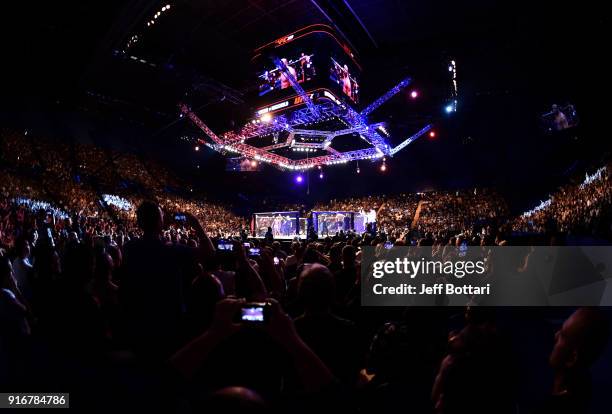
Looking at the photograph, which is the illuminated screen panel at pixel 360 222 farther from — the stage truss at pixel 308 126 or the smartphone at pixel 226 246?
the smartphone at pixel 226 246

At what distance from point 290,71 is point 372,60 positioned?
4823 mm

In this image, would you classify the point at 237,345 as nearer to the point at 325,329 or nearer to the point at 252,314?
the point at 252,314

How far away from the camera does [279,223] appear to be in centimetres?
2438

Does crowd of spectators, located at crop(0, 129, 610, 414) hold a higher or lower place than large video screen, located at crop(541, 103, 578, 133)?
lower

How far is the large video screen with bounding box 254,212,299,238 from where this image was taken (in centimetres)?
2383

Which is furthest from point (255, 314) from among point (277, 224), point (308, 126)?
point (308, 126)

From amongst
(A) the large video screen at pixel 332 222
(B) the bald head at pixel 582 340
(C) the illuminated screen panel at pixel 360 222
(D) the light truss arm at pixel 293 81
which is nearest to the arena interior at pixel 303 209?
(B) the bald head at pixel 582 340

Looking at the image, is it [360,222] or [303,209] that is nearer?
[360,222]

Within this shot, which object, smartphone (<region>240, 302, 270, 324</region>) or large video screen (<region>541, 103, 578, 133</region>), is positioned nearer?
smartphone (<region>240, 302, 270, 324</region>)

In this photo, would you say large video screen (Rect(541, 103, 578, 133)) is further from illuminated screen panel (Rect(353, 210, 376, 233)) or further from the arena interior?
illuminated screen panel (Rect(353, 210, 376, 233))

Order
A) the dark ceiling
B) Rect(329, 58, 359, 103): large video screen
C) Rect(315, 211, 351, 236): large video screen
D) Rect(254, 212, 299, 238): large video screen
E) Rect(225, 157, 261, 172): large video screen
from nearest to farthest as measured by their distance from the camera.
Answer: the dark ceiling
Rect(329, 58, 359, 103): large video screen
Rect(315, 211, 351, 236): large video screen
Rect(254, 212, 299, 238): large video screen
Rect(225, 157, 261, 172): large video screen

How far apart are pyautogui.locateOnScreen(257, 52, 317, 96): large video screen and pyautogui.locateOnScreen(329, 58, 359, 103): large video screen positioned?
3.28 feet

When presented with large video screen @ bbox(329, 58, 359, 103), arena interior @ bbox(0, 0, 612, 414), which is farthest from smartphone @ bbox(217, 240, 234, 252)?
large video screen @ bbox(329, 58, 359, 103)

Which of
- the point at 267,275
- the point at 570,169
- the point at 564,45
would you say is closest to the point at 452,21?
the point at 564,45
